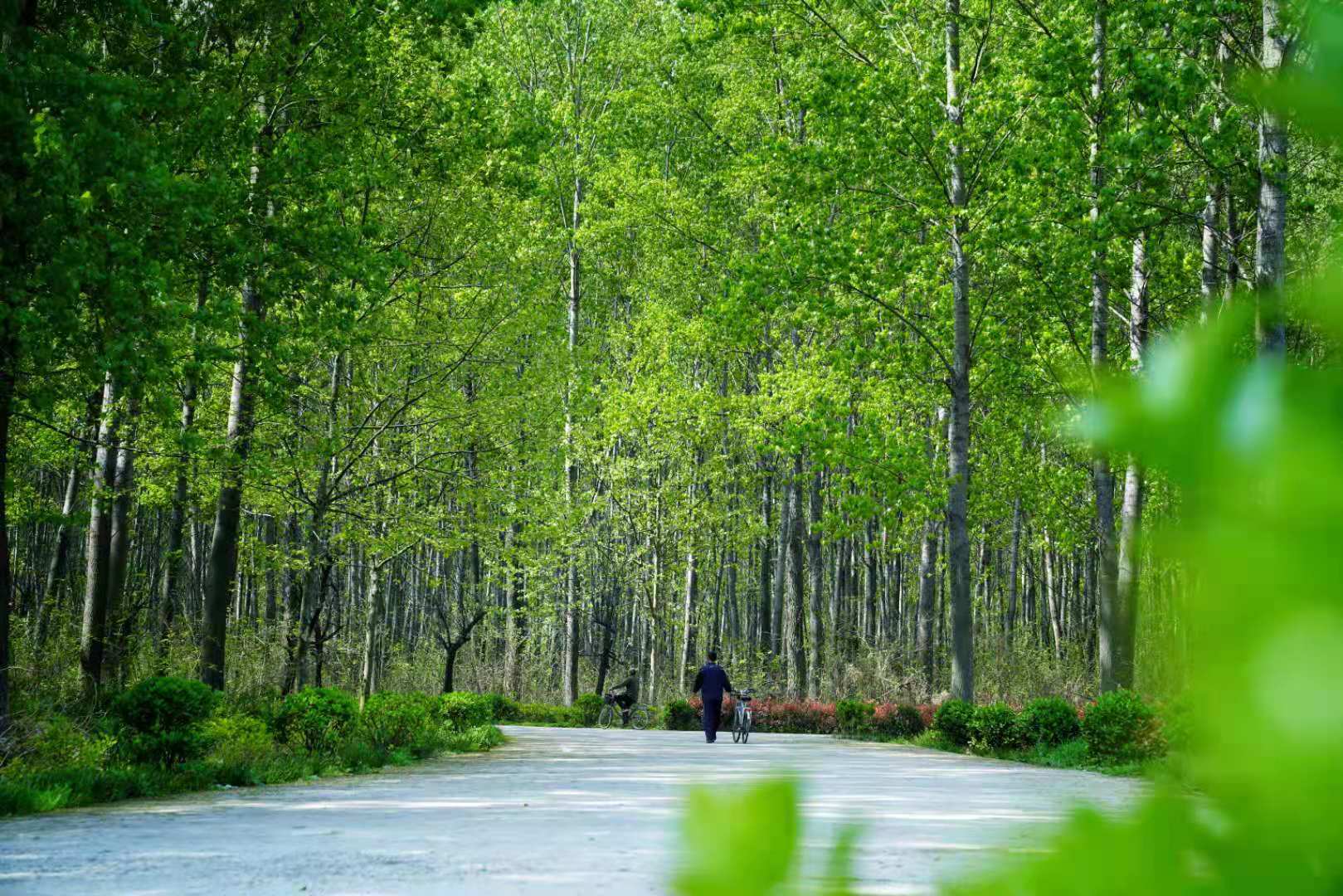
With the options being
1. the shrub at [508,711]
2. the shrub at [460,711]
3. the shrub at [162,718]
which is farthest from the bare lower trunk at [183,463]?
the shrub at [508,711]

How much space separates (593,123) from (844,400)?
17.9 meters

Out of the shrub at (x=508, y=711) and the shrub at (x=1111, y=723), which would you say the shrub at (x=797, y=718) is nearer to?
the shrub at (x=508, y=711)

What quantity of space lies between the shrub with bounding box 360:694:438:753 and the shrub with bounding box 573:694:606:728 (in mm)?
11954

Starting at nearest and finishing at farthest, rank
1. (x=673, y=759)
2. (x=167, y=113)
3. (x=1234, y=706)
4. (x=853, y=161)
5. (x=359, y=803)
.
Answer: (x=1234, y=706) < (x=359, y=803) < (x=167, y=113) < (x=673, y=759) < (x=853, y=161)

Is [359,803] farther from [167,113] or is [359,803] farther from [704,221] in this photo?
[704,221]

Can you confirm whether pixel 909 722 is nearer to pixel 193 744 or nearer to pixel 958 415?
pixel 958 415

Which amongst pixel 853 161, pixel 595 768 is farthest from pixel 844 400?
pixel 595 768

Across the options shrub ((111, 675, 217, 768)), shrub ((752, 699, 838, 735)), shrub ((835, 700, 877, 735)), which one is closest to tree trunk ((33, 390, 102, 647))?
shrub ((111, 675, 217, 768))

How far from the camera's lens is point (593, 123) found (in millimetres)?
34719

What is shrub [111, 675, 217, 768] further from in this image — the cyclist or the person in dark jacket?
the cyclist

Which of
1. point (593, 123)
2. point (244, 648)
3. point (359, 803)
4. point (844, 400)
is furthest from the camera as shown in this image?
point (593, 123)

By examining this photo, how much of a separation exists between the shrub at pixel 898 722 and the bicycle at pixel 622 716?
7526mm

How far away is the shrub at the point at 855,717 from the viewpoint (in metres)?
21.9

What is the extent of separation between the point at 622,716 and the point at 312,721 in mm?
14892
